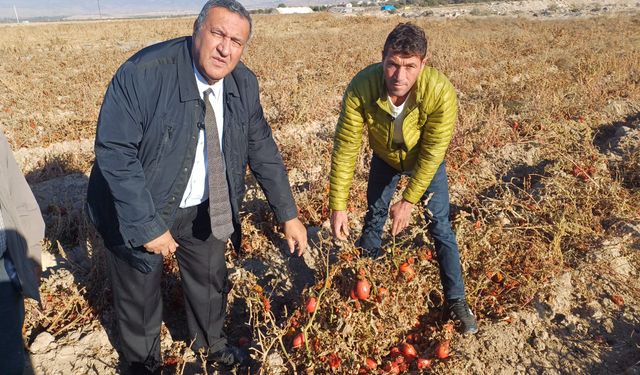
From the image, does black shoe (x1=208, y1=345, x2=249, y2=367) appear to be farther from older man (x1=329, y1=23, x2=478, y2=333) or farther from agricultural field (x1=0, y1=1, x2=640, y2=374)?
older man (x1=329, y1=23, x2=478, y2=333)

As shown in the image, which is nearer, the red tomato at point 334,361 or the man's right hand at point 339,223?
the red tomato at point 334,361

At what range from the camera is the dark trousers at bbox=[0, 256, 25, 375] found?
1.82 meters

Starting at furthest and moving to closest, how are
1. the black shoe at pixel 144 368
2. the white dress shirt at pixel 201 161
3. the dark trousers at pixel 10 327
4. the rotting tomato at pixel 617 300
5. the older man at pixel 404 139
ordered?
the rotting tomato at pixel 617 300 < the black shoe at pixel 144 368 < the older man at pixel 404 139 < the white dress shirt at pixel 201 161 < the dark trousers at pixel 10 327

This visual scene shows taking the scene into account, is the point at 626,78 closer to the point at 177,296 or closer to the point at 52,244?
the point at 177,296

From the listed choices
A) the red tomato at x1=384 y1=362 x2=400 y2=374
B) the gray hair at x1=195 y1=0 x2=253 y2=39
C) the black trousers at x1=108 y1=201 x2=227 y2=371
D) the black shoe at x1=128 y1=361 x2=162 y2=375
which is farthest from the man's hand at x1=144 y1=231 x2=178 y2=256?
the red tomato at x1=384 y1=362 x2=400 y2=374

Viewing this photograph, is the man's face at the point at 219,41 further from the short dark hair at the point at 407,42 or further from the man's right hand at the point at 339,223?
the man's right hand at the point at 339,223

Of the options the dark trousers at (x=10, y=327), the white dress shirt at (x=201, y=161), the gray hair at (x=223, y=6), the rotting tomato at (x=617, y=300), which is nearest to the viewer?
the dark trousers at (x=10, y=327)

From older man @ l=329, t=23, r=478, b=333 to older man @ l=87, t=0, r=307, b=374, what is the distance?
45cm

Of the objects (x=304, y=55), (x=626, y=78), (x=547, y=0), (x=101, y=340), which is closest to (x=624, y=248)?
(x=101, y=340)

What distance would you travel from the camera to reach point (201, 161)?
221 cm

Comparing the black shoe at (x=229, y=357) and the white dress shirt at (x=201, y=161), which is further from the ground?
the white dress shirt at (x=201, y=161)

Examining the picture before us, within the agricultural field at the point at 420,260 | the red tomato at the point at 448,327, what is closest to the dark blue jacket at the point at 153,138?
the agricultural field at the point at 420,260

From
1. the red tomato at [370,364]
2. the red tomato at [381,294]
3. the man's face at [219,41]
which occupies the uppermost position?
the man's face at [219,41]

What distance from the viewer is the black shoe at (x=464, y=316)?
107 inches
